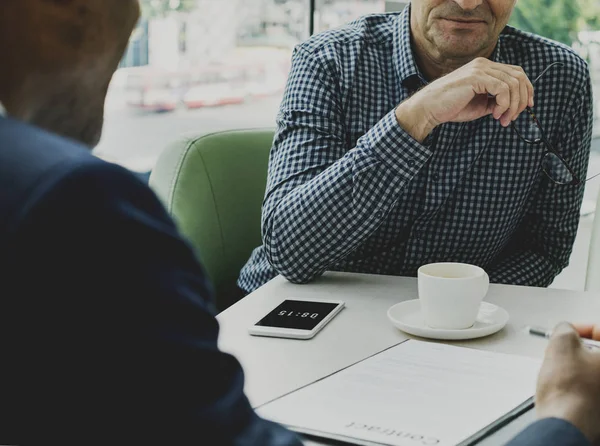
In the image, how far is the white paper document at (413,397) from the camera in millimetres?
796

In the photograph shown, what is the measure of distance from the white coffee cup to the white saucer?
0.6 inches

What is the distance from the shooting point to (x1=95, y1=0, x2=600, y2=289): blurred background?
111 inches

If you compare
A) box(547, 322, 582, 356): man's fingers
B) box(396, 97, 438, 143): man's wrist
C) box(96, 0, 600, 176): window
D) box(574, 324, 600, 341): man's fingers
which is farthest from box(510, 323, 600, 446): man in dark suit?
box(96, 0, 600, 176): window

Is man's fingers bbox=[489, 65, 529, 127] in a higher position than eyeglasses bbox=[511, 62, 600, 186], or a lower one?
higher

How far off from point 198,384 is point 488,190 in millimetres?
1218

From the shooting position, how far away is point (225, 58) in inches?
121

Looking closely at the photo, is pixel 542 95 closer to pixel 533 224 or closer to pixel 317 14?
pixel 533 224

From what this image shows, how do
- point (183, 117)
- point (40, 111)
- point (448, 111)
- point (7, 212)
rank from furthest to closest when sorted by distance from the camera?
point (183, 117) < point (448, 111) < point (40, 111) < point (7, 212)

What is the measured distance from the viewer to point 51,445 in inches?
18.1

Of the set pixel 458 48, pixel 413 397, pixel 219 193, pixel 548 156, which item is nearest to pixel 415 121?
pixel 458 48

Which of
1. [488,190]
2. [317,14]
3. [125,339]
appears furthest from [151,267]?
[317,14]

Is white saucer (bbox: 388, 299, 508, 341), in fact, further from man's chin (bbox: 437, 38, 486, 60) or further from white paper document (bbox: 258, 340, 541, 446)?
man's chin (bbox: 437, 38, 486, 60)

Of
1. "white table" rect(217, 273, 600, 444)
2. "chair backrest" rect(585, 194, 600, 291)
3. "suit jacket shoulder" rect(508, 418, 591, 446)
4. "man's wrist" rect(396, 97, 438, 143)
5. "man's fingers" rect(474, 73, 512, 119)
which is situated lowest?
"chair backrest" rect(585, 194, 600, 291)

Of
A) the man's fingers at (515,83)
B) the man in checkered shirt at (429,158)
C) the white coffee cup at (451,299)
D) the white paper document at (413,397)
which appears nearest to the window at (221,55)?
the man in checkered shirt at (429,158)
